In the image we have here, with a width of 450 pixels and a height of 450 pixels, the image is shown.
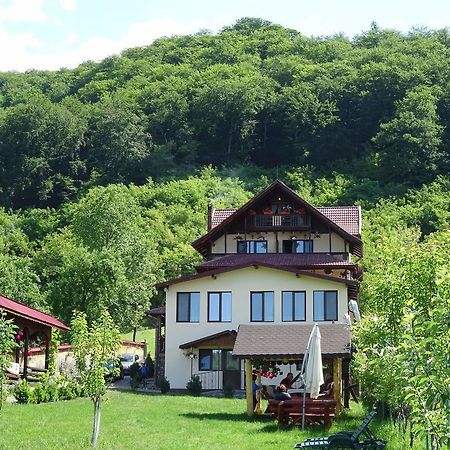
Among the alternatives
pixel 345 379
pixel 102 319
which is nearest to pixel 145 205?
pixel 345 379

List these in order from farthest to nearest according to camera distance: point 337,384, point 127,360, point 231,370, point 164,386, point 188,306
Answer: point 127,360, point 188,306, point 231,370, point 164,386, point 337,384

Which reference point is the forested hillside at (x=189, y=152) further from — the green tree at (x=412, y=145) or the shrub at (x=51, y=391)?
the shrub at (x=51, y=391)

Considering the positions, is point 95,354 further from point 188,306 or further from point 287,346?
point 188,306

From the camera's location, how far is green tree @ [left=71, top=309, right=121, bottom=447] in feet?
56.2

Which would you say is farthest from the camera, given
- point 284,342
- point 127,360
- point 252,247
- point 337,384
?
point 127,360

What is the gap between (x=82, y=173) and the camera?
88688 millimetres

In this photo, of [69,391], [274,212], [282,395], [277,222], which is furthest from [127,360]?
[282,395]

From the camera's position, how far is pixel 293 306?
33.9 meters

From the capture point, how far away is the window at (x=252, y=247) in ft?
131

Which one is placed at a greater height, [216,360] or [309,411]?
[216,360]

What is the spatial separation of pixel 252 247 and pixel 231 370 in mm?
8169

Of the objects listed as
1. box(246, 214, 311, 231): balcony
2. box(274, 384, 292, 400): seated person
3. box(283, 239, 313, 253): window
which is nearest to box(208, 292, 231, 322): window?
box(246, 214, 311, 231): balcony

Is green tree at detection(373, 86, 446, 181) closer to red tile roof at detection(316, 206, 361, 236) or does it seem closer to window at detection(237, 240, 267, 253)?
red tile roof at detection(316, 206, 361, 236)

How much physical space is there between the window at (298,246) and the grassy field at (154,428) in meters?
14.8
